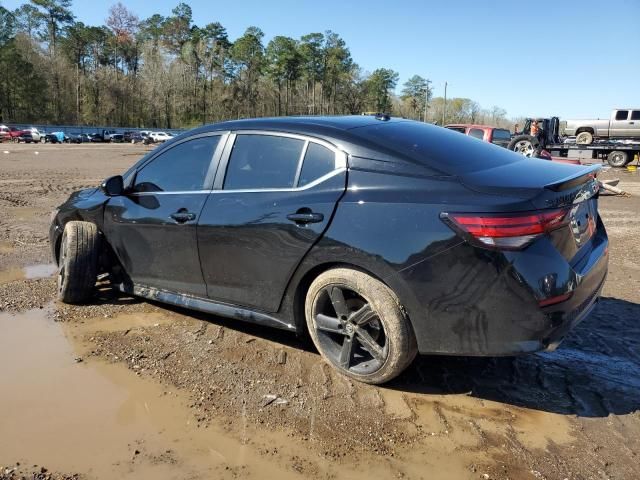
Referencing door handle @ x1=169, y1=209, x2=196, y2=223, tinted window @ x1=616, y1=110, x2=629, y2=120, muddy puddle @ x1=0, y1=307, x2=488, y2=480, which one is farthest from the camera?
tinted window @ x1=616, y1=110, x2=629, y2=120

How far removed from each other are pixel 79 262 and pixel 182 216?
1.28 meters

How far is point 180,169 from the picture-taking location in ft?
13.1

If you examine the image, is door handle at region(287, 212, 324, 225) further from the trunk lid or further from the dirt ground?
the dirt ground

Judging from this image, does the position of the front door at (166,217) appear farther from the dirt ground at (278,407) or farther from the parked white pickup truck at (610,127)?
the parked white pickup truck at (610,127)

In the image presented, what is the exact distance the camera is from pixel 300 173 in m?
3.26

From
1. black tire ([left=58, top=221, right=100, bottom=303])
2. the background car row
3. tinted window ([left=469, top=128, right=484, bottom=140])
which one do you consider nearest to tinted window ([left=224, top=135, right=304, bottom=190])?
black tire ([left=58, top=221, right=100, bottom=303])

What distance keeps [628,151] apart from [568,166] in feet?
76.5

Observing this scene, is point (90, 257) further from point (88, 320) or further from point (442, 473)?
point (442, 473)

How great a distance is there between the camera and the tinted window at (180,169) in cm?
382

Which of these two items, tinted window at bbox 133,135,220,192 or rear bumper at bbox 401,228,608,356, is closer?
rear bumper at bbox 401,228,608,356

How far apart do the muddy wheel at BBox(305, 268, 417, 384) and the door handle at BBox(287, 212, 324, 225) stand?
12.7 inches

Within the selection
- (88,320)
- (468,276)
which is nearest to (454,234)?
A: (468,276)

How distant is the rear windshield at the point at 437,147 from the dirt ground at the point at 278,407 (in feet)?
4.41

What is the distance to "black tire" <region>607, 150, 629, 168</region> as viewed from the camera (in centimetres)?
2308
